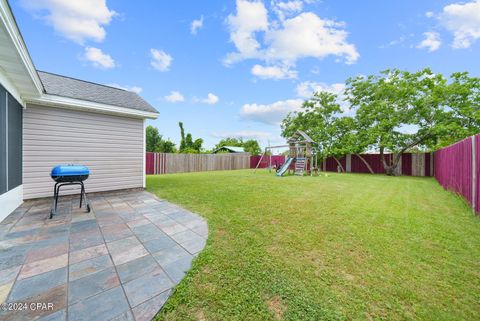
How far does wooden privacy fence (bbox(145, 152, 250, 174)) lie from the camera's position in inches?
482

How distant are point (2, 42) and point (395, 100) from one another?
51.4 ft

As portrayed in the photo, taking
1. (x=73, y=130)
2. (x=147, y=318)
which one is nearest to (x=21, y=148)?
(x=73, y=130)

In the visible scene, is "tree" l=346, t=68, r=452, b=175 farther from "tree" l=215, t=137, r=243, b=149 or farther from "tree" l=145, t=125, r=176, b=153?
"tree" l=215, t=137, r=243, b=149

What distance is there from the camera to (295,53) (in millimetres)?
9734

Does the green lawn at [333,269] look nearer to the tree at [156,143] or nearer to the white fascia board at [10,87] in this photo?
the white fascia board at [10,87]

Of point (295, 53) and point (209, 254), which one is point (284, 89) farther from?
point (209, 254)

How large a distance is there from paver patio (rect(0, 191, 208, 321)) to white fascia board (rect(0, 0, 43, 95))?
8.14 ft

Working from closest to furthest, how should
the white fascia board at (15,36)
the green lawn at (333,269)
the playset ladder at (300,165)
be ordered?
the green lawn at (333,269) → the white fascia board at (15,36) → the playset ladder at (300,165)

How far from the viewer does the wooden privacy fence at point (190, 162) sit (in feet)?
40.2

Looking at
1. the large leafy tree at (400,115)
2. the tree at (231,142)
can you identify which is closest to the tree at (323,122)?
the large leafy tree at (400,115)

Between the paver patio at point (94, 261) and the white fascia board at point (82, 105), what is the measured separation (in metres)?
2.49

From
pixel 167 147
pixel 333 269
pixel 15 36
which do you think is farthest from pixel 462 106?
pixel 167 147

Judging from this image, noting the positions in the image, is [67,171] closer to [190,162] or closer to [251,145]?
[190,162]

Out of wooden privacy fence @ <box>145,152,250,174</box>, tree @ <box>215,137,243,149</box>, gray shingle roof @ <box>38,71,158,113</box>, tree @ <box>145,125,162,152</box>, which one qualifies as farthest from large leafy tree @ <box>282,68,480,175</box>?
tree @ <box>215,137,243,149</box>
